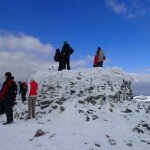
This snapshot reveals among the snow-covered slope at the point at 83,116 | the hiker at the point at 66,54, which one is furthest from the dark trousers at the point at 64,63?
the snow-covered slope at the point at 83,116

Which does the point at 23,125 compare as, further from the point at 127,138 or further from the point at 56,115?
the point at 127,138

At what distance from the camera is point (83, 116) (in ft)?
59.4

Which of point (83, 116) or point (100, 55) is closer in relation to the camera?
point (83, 116)

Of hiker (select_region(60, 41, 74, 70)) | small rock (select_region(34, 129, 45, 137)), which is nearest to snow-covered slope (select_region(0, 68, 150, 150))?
small rock (select_region(34, 129, 45, 137))

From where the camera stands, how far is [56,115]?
18.5 meters

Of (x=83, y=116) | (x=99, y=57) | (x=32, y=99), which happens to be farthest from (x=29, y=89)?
(x=99, y=57)

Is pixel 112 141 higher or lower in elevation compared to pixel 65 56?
lower

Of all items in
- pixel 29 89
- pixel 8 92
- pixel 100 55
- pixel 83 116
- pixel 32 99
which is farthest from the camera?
pixel 100 55

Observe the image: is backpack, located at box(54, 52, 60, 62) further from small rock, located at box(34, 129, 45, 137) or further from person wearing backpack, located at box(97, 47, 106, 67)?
small rock, located at box(34, 129, 45, 137)

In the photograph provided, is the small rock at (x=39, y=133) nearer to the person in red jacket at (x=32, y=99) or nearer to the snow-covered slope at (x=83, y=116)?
the snow-covered slope at (x=83, y=116)

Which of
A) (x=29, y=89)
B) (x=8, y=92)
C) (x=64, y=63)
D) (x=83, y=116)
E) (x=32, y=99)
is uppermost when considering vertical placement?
(x=64, y=63)

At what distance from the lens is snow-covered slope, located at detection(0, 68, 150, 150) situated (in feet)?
47.5

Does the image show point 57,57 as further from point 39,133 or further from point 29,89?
point 39,133

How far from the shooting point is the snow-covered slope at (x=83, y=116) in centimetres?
1448
